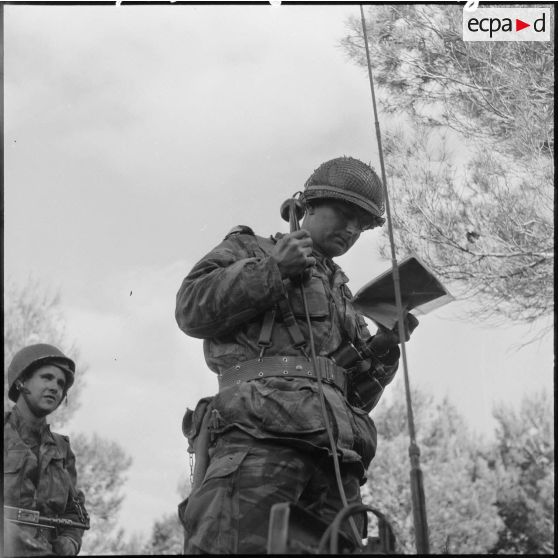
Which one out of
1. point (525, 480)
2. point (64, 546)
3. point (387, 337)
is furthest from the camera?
point (525, 480)

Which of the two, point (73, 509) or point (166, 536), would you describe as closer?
point (73, 509)

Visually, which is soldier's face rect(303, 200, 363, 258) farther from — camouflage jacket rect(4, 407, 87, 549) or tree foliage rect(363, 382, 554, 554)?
tree foliage rect(363, 382, 554, 554)

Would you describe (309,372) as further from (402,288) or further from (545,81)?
(545,81)

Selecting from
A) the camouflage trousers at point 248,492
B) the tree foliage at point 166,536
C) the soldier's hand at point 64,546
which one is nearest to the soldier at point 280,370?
the camouflage trousers at point 248,492

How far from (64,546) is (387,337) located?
2.19m

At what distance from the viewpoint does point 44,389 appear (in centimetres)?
517

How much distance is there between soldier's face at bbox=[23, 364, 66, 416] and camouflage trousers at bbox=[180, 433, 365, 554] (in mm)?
2186

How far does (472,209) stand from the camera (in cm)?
741

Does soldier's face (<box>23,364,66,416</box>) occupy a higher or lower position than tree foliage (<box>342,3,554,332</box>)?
lower

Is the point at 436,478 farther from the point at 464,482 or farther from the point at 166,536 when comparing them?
the point at 166,536

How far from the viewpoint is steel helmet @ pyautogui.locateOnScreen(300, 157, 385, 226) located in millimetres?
3572
